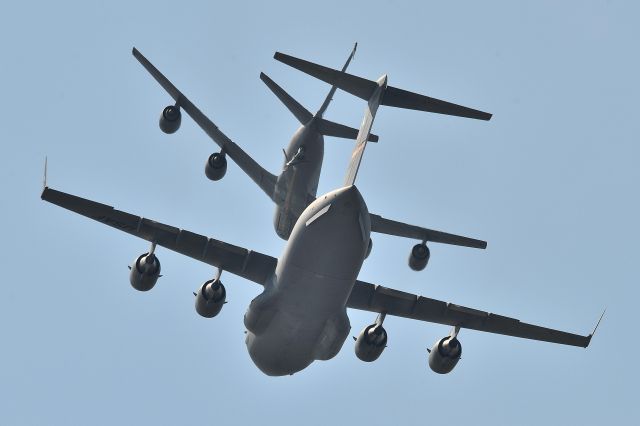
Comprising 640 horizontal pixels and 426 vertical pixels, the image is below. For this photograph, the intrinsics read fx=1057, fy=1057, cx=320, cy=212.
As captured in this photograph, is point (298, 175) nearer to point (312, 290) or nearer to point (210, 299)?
point (210, 299)

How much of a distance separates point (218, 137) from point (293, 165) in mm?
3590

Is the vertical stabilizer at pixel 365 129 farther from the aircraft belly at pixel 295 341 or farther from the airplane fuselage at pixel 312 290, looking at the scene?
the aircraft belly at pixel 295 341

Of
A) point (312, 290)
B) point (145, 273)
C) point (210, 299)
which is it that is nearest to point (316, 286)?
point (312, 290)

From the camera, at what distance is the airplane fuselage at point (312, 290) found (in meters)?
24.4

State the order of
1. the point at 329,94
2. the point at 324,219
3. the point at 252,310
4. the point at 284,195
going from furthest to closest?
the point at 329,94 < the point at 284,195 < the point at 252,310 < the point at 324,219

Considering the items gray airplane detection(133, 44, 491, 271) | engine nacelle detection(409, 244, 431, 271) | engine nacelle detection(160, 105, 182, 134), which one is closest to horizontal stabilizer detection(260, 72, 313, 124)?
gray airplane detection(133, 44, 491, 271)

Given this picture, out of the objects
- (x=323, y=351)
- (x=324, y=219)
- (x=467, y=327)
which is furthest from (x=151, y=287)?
(x=467, y=327)

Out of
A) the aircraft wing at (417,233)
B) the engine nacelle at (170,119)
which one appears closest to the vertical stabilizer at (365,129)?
the aircraft wing at (417,233)

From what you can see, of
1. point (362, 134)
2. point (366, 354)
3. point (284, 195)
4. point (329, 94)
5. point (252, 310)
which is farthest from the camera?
point (329, 94)

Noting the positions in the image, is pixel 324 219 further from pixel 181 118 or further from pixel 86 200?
pixel 181 118

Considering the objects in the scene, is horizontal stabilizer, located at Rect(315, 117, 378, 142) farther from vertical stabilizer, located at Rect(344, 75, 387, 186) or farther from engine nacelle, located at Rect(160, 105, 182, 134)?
vertical stabilizer, located at Rect(344, 75, 387, 186)

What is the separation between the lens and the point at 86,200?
29422 mm

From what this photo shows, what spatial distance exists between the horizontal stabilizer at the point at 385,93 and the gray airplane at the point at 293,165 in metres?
9.98

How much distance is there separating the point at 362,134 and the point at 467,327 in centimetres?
892
